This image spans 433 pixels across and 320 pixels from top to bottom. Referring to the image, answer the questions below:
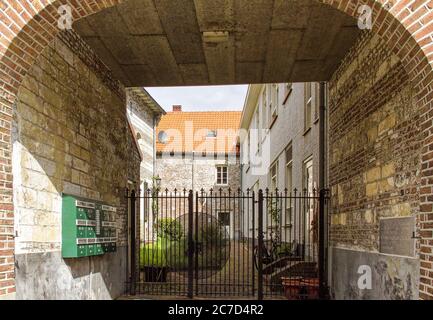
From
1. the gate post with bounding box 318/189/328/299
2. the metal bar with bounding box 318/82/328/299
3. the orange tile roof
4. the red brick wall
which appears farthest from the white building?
the orange tile roof

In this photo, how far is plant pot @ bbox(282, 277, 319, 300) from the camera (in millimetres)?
9344

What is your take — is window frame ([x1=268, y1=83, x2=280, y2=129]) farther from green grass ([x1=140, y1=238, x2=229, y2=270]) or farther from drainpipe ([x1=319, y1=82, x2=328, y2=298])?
drainpipe ([x1=319, y1=82, x2=328, y2=298])

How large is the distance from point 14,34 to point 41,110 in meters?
1.87

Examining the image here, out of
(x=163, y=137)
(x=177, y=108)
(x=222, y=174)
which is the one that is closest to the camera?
(x=222, y=174)

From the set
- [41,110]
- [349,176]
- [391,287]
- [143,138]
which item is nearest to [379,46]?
[349,176]

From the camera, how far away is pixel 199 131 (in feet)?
112

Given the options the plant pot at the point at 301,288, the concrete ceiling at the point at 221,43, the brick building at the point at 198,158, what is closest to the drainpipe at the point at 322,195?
the plant pot at the point at 301,288

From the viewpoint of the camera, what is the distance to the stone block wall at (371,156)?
540cm

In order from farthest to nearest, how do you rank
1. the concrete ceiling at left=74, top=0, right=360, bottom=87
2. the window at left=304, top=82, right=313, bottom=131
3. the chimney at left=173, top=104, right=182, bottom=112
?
the chimney at left=173, top=104, right=182, bottom=112 → the window at left=304, top=82, right=313, bottom=131 → the concrete ceiling at left=74, top=0, right=360, bottom=87

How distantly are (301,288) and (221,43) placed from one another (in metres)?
5.16

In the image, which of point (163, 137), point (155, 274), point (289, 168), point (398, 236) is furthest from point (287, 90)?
point (163, 137)

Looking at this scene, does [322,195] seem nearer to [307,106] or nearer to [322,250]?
[322,250]

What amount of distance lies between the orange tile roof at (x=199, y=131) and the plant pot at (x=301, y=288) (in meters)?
22.4

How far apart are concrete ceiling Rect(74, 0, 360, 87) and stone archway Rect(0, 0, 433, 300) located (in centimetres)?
199
